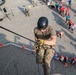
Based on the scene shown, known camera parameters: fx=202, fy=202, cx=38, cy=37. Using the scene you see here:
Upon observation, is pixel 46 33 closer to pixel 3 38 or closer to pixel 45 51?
pixel 45 51

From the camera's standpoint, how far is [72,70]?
17406 mm

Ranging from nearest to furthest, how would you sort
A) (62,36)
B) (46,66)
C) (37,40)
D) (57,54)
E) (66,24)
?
(37,40) < (46,66) < (57,54) < (62,36) < (66,24)

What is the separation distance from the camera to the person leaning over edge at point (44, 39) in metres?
8.96

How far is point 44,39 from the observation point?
368 inches

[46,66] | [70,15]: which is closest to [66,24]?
[70,15]

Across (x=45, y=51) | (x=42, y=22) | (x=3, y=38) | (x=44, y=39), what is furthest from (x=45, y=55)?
(x=3, y=38)

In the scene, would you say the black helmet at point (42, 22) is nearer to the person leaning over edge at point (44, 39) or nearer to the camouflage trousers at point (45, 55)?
the person leaning over edge at point (44, 39)

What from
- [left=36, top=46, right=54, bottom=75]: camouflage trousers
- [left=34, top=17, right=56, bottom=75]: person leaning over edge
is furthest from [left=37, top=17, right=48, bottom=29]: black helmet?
[left=36, top=46, right=54, bottom=75]: camouflage trousers

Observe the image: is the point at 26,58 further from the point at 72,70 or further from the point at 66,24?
the point at 66,24

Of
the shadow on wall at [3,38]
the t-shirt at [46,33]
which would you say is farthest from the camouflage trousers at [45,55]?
the shadow on wall at [3,38]

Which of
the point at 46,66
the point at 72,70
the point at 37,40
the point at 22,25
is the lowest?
the point at 72,70

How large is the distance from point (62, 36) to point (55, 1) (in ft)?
23.7

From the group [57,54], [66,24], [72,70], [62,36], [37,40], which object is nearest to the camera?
[37,40]

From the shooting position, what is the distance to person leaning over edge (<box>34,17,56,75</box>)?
896cm
